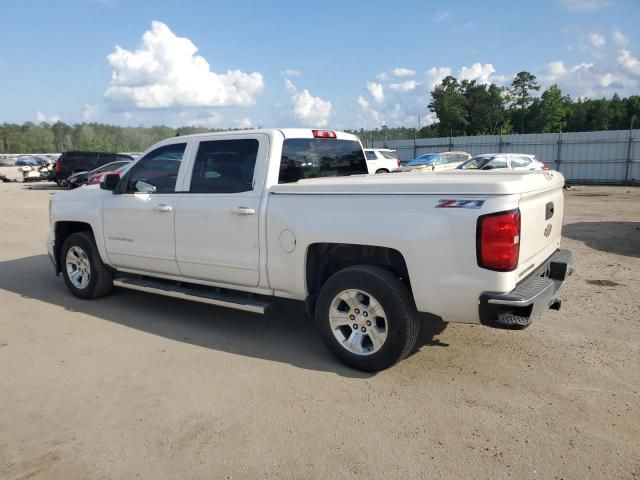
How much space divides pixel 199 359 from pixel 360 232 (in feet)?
6.01

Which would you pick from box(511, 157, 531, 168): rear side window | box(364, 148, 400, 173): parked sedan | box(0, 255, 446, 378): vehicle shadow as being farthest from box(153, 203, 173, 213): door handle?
box(364, 148, 400, 173): parked sedan

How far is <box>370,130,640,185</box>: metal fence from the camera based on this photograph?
2577 cm

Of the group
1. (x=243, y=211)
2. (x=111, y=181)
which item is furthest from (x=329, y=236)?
(x=111, y=181)

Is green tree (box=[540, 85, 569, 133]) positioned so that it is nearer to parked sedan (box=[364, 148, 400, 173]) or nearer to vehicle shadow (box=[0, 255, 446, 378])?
parked sedan (box=[364, 148, 400, 173])

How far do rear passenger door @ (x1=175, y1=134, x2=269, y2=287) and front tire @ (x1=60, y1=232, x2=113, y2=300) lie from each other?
146 centimetres

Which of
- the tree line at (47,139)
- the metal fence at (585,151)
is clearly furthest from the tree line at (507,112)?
the tree line at (47,139)

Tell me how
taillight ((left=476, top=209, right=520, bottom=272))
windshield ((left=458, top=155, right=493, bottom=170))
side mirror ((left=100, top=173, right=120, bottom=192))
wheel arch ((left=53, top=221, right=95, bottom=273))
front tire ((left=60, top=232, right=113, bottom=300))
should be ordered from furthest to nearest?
windshield ((left=458, top=155, right=493, bottom=170)) → wheel arch ((left=53, top=221, right=95, bottom=273)) → front tire ((left=60, top=232, right=113, bottom=300)) → side mirror ((left=100, top=173, right=120, bottom=192)) → taillight ((left=476, top=209, right=520, bottom=272))

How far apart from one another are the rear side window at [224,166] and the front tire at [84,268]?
72.0 inches

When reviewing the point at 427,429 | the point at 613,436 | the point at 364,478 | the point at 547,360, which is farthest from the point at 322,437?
the point at 547,360

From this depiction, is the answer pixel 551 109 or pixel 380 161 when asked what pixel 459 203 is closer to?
pixel 380 161

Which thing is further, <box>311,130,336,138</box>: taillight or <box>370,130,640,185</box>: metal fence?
<box>370,130,640,185</box>: metal fence

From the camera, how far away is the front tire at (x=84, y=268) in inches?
239

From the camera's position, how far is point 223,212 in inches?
187

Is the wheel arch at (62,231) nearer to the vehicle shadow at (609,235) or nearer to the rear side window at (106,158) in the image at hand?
the vehicle shadow at (609,235)
